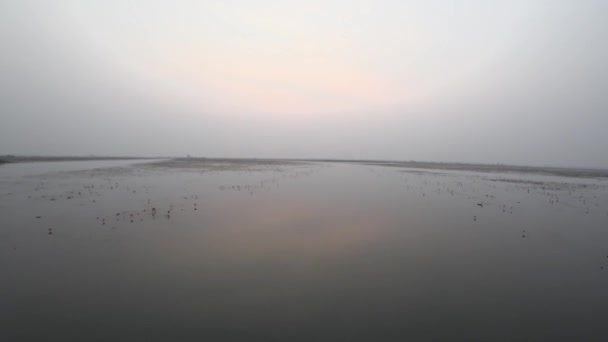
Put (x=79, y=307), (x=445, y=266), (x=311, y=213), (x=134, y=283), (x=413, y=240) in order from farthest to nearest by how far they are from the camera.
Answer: (x=311, y=213), (x=413, y=240), (x=445, y=266), (x=134, y=283), (x=79, y=307)

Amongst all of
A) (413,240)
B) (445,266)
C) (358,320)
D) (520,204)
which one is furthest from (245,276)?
(520,204)

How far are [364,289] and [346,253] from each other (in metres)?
2.93

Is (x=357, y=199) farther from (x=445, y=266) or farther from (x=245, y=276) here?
(x=245, y=276)

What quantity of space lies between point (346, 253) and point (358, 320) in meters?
4.38

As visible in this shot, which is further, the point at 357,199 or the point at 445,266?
the point at 357,199

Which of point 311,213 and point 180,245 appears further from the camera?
point 311,213

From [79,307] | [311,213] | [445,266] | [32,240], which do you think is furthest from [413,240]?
[32,240]

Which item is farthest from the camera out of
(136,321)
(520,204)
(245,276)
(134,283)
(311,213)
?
(520,204)

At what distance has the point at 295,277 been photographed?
8055mm

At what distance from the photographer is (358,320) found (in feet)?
19.6

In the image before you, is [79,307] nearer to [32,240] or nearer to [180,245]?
[180,245]

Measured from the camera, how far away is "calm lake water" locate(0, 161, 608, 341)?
5668 mm

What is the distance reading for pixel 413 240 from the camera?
1198 cm

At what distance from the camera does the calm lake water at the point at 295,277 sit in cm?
567
